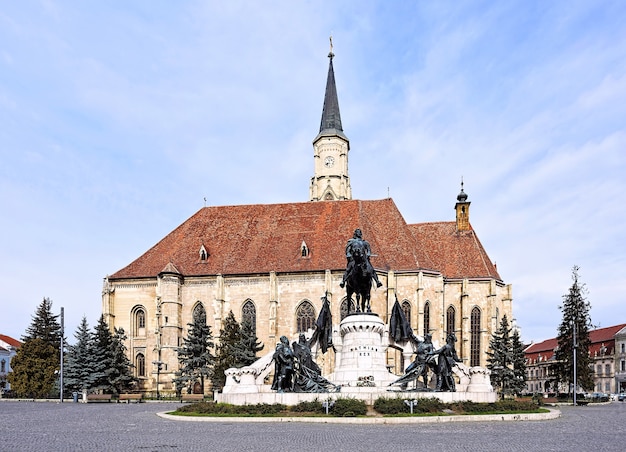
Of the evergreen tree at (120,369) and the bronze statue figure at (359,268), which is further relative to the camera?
the evergreen tree at (120,369)

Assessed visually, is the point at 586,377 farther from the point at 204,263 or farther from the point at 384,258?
the point at 204,263

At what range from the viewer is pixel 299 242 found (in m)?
49.2

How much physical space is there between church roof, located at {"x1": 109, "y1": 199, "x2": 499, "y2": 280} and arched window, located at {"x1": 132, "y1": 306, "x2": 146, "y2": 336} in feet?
9.13

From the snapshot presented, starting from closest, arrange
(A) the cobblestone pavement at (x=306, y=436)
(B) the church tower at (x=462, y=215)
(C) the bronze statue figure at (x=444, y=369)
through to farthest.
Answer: (A) the cobblestone pavement at (x=306, y=436), (C) the bronze statue figure at (x=444, y=369), (B) the church tower at (x=462, y=215)

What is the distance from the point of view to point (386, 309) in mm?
46094

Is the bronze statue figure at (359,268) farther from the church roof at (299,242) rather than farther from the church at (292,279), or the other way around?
the church roof at (299,242)

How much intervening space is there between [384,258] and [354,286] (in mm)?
24558

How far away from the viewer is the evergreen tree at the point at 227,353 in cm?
3994

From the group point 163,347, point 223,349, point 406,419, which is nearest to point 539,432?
point 406,419

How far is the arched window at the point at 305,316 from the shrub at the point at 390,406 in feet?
→ 91.8

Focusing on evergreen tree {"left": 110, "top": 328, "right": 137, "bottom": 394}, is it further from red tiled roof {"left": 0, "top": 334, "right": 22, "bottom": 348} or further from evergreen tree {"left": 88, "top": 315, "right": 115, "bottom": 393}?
red tiled roof {"left": 0, "top": 334, "right": 22, "bottom": 348}

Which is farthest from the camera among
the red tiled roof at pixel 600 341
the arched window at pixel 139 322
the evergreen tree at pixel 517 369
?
the red tiled roof at pixel 600 341

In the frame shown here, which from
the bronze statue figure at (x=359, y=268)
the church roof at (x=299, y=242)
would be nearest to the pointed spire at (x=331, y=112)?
the church roof at (x=299, y=242)

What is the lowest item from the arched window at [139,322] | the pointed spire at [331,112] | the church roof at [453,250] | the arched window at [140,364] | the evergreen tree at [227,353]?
the arched window at [140,364]
